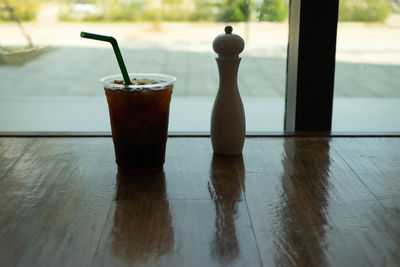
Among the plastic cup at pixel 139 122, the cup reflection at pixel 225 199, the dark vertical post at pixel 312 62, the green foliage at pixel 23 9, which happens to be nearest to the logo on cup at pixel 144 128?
the plastic cup at pixel 139 122

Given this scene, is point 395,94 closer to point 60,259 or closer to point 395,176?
point 395,176

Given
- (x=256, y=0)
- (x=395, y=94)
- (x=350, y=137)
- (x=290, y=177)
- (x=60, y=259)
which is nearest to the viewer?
(x=60, y=259)

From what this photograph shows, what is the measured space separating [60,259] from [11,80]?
0.92 meters

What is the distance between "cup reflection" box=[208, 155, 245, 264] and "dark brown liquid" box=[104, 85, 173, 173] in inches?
4.5

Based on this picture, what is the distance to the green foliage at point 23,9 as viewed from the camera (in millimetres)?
1338

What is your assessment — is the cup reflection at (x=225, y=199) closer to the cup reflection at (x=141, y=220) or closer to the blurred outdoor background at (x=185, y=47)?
the cup reflection at (x=141, y=220)

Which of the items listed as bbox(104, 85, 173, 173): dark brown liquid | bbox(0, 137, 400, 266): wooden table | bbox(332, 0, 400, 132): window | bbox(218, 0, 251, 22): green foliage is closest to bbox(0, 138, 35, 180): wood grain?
bbox(0, 137, 400, 266): wooden table

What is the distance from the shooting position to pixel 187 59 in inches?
54.5

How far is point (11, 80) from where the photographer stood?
143 cm

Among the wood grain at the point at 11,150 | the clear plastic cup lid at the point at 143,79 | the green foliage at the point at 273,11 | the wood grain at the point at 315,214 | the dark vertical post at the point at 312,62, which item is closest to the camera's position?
the wood grain at the point at 315,214

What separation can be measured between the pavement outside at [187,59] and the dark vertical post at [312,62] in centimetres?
11

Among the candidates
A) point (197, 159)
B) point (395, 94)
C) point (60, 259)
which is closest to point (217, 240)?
point (60, 259)

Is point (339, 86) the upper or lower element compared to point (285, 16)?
lower

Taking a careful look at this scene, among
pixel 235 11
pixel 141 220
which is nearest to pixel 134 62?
pixel 235 11
